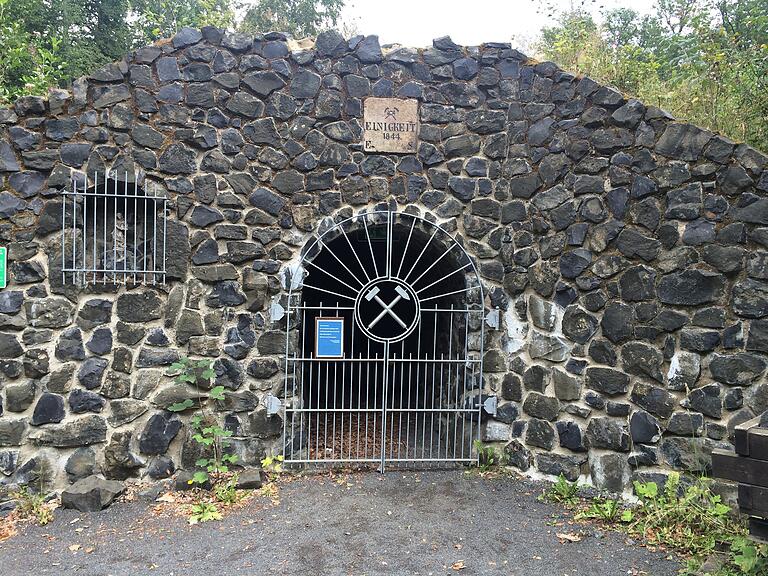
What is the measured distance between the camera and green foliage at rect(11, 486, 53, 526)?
442 centimetres

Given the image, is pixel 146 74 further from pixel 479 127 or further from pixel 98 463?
pixel 98 463

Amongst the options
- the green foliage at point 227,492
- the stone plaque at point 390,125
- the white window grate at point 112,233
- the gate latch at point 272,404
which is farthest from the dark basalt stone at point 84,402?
the stone plaque at point 390,125

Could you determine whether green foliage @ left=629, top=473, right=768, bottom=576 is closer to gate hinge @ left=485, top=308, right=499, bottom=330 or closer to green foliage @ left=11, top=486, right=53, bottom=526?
gate hinge @ left=485, top=308, right=499, bottom=330

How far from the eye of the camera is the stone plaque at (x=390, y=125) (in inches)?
214

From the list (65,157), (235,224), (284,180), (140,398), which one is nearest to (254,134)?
(284,180)

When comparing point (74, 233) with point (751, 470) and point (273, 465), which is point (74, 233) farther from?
point (751, 470)

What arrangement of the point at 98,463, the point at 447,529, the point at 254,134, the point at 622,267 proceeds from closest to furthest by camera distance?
the point at 447,529, the point at 622,267, the point at 98,463, the point at 254,134

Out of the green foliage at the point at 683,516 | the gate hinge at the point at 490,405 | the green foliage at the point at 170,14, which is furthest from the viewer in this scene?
the green foliage at the point at 170,14

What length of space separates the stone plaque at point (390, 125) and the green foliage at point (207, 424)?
2652mm

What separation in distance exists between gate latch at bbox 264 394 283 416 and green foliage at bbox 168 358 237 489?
400mm

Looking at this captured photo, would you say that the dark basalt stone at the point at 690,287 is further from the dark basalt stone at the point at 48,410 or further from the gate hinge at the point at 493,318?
the dark basalt stone at the point at 48,410

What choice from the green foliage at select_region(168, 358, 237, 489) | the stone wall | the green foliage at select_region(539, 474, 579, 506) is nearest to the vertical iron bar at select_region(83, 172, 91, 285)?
the stone wall

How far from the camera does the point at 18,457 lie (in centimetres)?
485

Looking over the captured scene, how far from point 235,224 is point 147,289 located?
1.01 m
